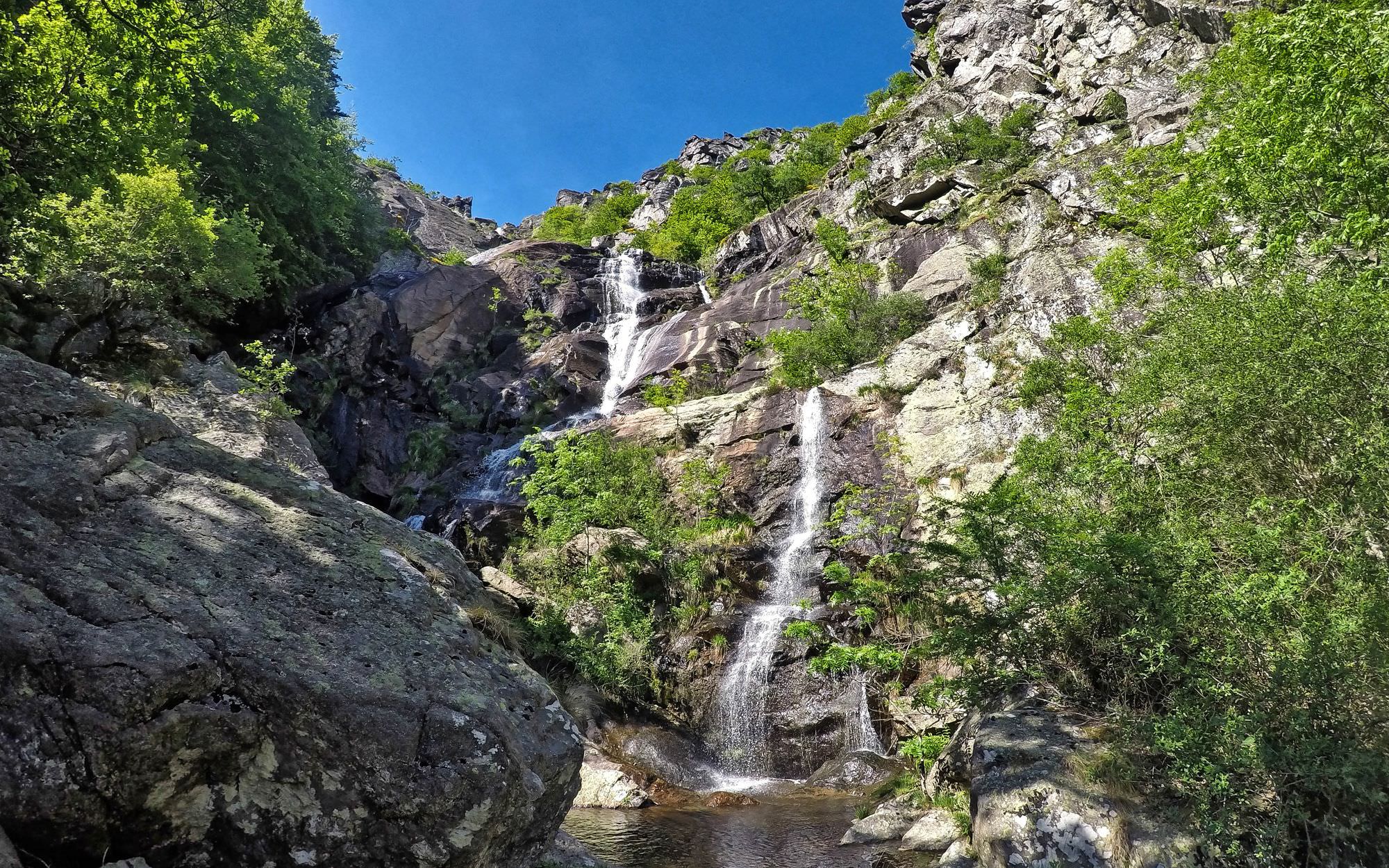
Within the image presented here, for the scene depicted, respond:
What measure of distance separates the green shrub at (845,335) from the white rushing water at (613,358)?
6.82 meters

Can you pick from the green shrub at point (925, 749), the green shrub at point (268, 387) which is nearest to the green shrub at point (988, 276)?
the green shrub at point (925, 749)

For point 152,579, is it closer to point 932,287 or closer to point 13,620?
point 13,620

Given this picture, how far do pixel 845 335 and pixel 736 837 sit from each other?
19.1m

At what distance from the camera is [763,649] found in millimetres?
16438

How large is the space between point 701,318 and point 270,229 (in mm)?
17013

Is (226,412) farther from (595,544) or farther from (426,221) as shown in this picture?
(426,221)

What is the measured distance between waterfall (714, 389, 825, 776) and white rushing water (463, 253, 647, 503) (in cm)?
850

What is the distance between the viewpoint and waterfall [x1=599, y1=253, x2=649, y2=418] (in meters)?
29.8

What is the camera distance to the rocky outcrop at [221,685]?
11.7 feet

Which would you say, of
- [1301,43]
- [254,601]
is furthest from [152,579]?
[1301,43]

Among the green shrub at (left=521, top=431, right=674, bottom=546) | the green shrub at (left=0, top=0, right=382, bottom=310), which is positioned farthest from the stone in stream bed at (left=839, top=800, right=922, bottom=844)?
the green shrub at (left=0, top=0, right=382, bottom=310)

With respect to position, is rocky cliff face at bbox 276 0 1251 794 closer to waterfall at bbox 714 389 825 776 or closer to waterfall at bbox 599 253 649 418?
waterfall at bbox 714 389 825 776

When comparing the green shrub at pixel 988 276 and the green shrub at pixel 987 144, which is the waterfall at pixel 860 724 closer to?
the green shrub at pixel 988 276

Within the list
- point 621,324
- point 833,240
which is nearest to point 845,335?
point 833,240
